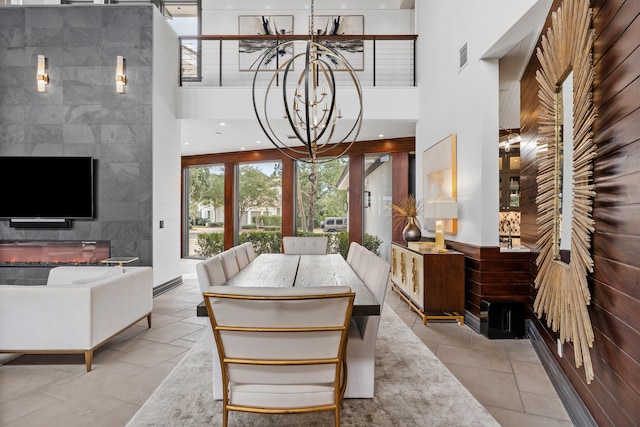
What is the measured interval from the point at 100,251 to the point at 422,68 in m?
5.71

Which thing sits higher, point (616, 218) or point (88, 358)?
point (616, 218)

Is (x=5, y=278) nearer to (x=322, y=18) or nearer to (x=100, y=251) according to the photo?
(x=100, y=251)

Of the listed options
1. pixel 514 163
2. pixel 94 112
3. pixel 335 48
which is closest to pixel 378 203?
pixel 514 163

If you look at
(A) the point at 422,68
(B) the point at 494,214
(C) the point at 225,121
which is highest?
(A) the point at 422,68

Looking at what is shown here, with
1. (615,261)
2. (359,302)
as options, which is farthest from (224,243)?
(615,261)

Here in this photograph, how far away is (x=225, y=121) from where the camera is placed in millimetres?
6027

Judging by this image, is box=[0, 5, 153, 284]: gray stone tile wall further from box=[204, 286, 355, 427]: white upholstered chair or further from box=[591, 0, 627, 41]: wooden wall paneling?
box=[591, 0, 627, 41]: wooden wall paneling

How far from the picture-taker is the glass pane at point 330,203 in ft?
26.7

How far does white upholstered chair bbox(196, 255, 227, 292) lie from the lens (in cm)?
217

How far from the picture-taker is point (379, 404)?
2.23 m

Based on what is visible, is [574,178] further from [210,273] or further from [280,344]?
[210,273]

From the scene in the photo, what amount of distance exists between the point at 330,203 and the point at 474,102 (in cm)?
482

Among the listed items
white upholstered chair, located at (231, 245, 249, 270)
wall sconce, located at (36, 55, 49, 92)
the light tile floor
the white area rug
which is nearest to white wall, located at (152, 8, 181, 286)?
wall sconce, located at (36, 55, 49, 92)

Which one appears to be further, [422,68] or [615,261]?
[422,68]
